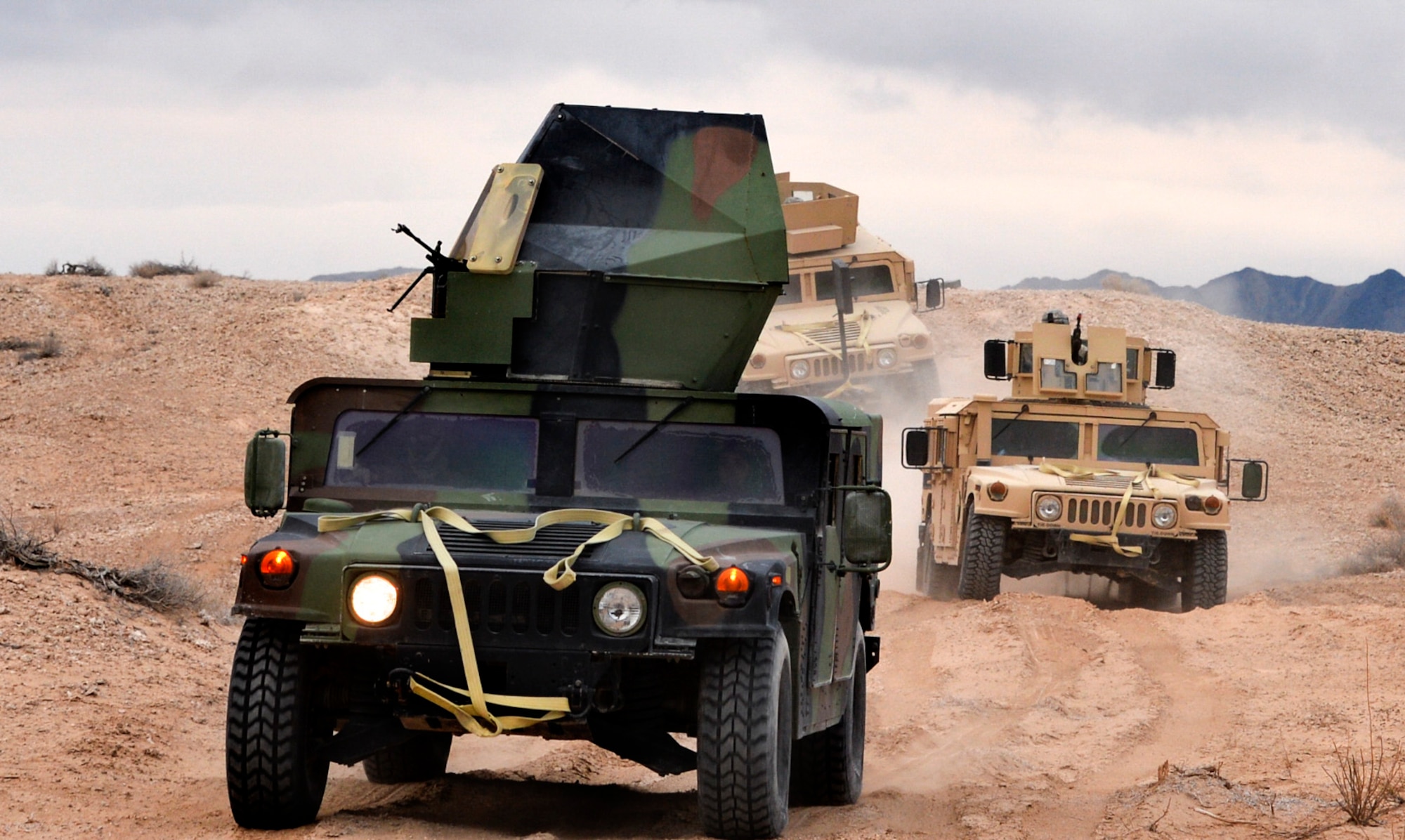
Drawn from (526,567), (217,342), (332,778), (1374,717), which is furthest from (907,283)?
(526,567)

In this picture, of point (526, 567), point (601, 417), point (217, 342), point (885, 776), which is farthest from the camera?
point (217, 342)

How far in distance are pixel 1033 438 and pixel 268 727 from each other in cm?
1042

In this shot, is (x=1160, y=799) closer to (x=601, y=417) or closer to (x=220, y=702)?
(x=601, y=417)

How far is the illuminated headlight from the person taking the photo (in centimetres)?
1421

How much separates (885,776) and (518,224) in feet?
10.3

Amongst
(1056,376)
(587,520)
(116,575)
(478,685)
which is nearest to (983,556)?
(1056,376)

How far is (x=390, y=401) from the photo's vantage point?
718 cm

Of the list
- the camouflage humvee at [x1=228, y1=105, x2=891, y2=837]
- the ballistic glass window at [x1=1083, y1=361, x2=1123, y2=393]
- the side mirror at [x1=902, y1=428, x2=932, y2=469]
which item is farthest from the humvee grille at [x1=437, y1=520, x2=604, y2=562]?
the ballistic glass window at [x1=1083, y1=361, x2=1123, y2=393]

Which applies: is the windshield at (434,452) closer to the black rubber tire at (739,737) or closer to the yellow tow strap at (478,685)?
the yellow tow strap at (478,685)

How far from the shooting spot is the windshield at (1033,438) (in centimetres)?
1558

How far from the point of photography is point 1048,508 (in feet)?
47.0

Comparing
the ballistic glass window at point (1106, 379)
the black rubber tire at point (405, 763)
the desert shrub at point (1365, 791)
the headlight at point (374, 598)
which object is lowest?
the black rubber tire at point (405, 763)

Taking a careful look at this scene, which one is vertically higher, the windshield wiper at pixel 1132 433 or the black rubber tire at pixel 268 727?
the windshield wiper at pixel 1132 433

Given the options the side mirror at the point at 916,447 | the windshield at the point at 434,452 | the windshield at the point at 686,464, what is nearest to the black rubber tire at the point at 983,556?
the side mirror at the point at 916,447
